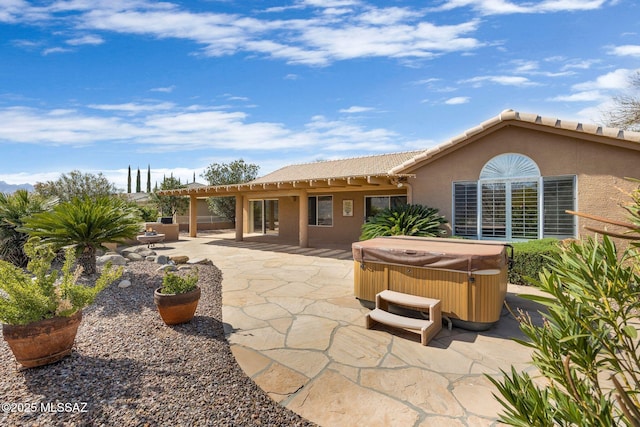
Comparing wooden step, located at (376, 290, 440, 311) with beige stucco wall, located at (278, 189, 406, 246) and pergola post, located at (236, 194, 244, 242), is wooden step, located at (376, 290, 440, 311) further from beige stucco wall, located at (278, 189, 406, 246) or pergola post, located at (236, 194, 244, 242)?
pergola post, located at (236, 194, 244, 242)

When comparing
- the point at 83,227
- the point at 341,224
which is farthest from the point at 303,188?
the point at 83,227

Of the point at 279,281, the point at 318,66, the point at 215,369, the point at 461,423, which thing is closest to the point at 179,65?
the point at 318,66

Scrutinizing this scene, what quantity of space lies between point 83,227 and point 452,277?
686 centimetres

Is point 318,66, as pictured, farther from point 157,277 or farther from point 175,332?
point 175,332

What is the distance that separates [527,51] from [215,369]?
1143 cm

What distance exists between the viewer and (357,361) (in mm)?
3477

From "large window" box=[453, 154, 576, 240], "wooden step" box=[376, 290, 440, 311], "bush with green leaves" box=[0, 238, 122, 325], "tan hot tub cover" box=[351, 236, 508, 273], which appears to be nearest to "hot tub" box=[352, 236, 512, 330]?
"tan hot tub cover" box=[351, 236, 508, 273]

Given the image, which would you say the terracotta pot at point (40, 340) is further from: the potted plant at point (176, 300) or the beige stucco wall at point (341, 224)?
the beige stucco wall at point (341, 224)

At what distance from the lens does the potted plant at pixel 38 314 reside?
2.90 meters

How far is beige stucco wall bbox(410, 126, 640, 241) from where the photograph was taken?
724 cm

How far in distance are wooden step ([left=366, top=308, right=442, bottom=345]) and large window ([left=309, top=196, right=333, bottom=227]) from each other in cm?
1111

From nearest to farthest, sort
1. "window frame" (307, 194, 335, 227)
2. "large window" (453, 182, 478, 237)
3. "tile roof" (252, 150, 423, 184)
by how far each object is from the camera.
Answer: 1. "large window" (453, 182, 478, 237)
2. "tile roof" (252, 150, 423, 184)
3. "window frame" (307, 194, 335, 227)

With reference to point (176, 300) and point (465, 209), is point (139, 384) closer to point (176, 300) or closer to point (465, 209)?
point (176, 300)

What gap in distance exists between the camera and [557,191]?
7816 millimetres
